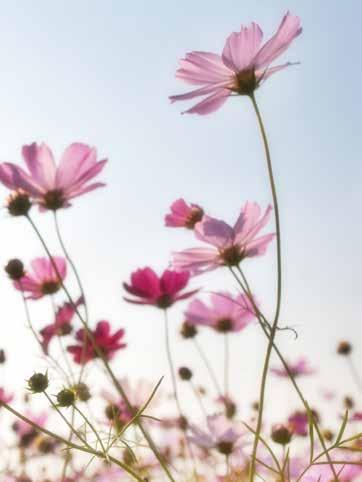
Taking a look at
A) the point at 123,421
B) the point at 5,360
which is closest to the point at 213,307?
the point at 123,421

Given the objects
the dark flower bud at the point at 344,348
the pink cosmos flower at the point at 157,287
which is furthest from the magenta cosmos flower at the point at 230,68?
the dark flower bud at the point at 344,348

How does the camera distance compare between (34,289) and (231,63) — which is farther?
(34,289)

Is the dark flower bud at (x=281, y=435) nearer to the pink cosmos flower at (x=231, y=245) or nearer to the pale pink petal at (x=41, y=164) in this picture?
the pink cosmos flower at (x=231, y=245)

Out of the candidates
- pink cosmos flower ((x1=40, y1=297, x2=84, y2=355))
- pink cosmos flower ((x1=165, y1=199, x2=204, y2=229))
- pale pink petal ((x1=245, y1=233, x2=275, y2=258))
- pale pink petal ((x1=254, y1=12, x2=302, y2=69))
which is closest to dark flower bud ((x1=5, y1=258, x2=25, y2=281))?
pink cosmos flower ((x1=40, y1=297, x2=84, y2=355))

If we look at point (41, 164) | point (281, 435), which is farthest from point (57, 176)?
point (281, 435)

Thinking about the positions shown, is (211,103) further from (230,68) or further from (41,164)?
(41,164)

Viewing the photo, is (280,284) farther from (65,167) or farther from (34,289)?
(34,289)
